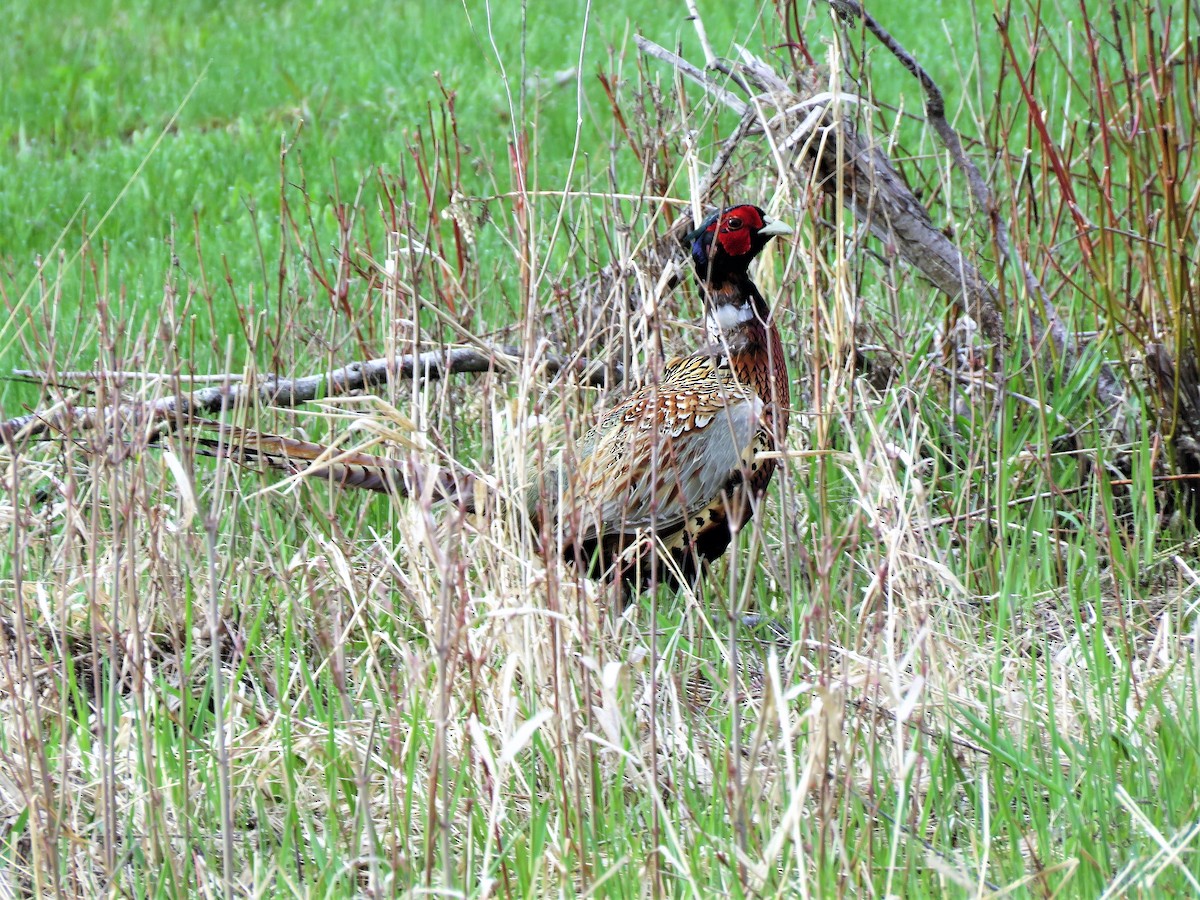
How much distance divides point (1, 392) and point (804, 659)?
292cm

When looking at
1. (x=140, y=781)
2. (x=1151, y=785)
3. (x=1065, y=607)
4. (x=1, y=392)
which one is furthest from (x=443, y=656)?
(x=1, y=392)

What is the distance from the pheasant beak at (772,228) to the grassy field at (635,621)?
13 centimetres

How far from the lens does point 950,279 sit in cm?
368

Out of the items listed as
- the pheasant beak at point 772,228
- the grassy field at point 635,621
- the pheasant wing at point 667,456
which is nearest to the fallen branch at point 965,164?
the grassy field at point 635,621

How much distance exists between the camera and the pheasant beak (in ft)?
10.8

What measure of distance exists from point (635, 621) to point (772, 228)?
107 centimetres

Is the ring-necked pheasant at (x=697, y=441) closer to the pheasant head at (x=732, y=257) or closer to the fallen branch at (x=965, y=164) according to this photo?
the pheasant head at (x=732, y=257)

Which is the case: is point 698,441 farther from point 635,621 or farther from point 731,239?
point 635,621

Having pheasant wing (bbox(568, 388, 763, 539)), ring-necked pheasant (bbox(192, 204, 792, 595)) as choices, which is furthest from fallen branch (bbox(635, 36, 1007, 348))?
pheasant wing (bbox(568, 388, 763, 539))

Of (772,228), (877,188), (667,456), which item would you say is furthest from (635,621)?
(877,188)

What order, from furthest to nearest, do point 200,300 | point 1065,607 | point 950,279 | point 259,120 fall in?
point 259,120 → point 200,300 → point 950,279 → point 1065,607

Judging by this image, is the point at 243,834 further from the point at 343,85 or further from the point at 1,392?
the point at 343,85

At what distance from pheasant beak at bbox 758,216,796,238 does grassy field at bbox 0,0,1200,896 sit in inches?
5.1

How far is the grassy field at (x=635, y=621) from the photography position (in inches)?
78.3
